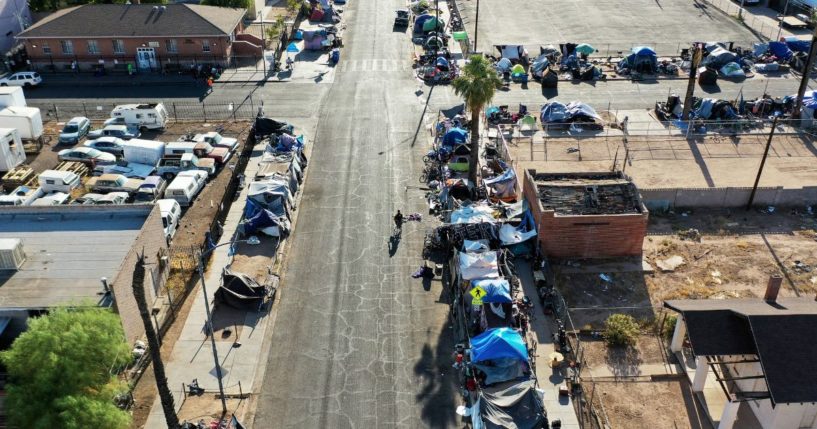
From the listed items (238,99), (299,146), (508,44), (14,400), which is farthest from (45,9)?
(14,400)

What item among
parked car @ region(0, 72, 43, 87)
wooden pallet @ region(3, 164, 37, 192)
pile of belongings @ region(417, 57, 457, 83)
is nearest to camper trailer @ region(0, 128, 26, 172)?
wooden pallet @ region(3, 164, 37, 192)

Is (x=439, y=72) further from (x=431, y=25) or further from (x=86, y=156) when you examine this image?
(x=86, y=156)

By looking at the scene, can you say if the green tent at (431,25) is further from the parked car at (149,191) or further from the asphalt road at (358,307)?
the parked car at (149,191)

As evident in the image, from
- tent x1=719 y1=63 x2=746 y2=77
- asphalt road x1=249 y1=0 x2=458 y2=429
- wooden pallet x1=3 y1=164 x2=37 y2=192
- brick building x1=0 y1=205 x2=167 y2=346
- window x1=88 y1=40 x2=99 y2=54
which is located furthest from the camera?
window x1=88 y1=40 x2=99 y2=54

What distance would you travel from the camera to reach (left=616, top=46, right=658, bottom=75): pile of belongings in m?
71.6

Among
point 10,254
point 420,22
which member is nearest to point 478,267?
point 10,254

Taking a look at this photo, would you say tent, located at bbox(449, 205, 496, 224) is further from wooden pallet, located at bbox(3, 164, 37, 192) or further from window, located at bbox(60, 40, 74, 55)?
window, located at bbox(60, 40, 74, 55)

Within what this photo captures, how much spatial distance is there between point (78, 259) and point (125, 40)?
44400 mm

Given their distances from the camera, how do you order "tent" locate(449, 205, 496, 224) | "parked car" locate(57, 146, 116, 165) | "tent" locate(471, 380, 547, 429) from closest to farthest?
"tent" locate(471, 380, 547, 429) < "tent" locate(449, 205, 496, 224) < "parked car" locate(57, 146, 116, 165)

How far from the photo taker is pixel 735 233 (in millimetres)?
45844

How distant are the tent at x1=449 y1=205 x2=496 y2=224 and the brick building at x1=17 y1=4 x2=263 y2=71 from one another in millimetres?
41465

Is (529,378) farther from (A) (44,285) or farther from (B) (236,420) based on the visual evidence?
(A) (44,285)

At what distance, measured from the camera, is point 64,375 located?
27.1 m

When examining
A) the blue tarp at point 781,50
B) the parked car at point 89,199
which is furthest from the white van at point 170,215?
the blue tarp at point 781,50
